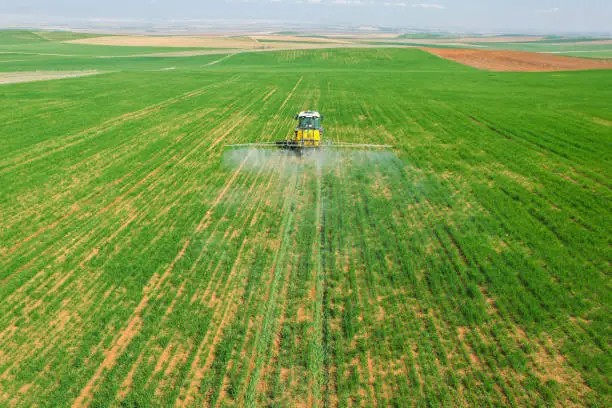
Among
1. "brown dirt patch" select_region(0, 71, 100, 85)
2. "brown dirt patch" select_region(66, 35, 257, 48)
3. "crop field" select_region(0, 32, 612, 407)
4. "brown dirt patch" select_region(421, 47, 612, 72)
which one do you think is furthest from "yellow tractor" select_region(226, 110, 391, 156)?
"brown dirt patch" select_region(66, 35, 257, 48)

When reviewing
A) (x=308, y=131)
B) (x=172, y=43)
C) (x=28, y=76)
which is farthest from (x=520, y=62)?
(x=172, y=43)

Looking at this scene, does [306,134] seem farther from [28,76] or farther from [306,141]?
[28,76]

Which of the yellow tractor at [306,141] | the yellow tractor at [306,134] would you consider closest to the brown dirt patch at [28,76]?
the yellow tractor at [306,141]

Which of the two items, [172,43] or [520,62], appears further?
[172,43]

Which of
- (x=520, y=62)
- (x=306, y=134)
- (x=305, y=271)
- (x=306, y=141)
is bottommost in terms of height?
(x=305, y=271)

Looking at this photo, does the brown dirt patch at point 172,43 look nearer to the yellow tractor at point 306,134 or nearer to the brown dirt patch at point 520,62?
the brown dirt patch at point 520,62

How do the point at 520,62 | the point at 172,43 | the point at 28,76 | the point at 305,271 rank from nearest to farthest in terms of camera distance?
the point at 305,271 < the point at 28,76 < the point at 520,62 < the point at 172,43
